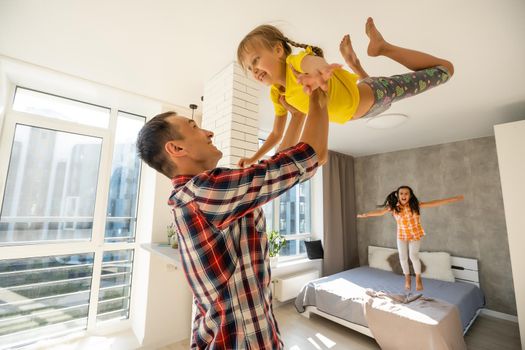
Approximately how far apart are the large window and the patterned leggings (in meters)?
3.17

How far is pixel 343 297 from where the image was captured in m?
3.15

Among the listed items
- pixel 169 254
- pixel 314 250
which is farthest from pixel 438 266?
pixel 169 254

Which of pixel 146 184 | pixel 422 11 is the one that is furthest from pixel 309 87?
pixel 146 184

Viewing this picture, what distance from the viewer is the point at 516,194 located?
9.14 feet

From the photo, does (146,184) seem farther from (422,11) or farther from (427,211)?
(427,211)

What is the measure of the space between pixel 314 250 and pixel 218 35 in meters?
3.98

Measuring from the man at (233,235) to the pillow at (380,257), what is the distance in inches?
179

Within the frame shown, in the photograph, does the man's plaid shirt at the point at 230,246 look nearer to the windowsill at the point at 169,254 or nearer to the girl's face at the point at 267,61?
the girl's face at the point at 267,61

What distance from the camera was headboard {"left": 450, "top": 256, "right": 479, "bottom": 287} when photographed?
3.87 m

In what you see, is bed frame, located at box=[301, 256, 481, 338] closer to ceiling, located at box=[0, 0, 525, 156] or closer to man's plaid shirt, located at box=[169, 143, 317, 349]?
ceiling, located at box=[0, 0, 525, 156]

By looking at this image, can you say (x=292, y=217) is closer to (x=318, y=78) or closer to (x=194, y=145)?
(x=194, y=145)

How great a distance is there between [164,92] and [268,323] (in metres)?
2.65

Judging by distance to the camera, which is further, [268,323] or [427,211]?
[427,211]

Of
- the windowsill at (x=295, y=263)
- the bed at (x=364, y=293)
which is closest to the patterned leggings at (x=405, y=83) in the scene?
the bed at (x=364, y=293)
